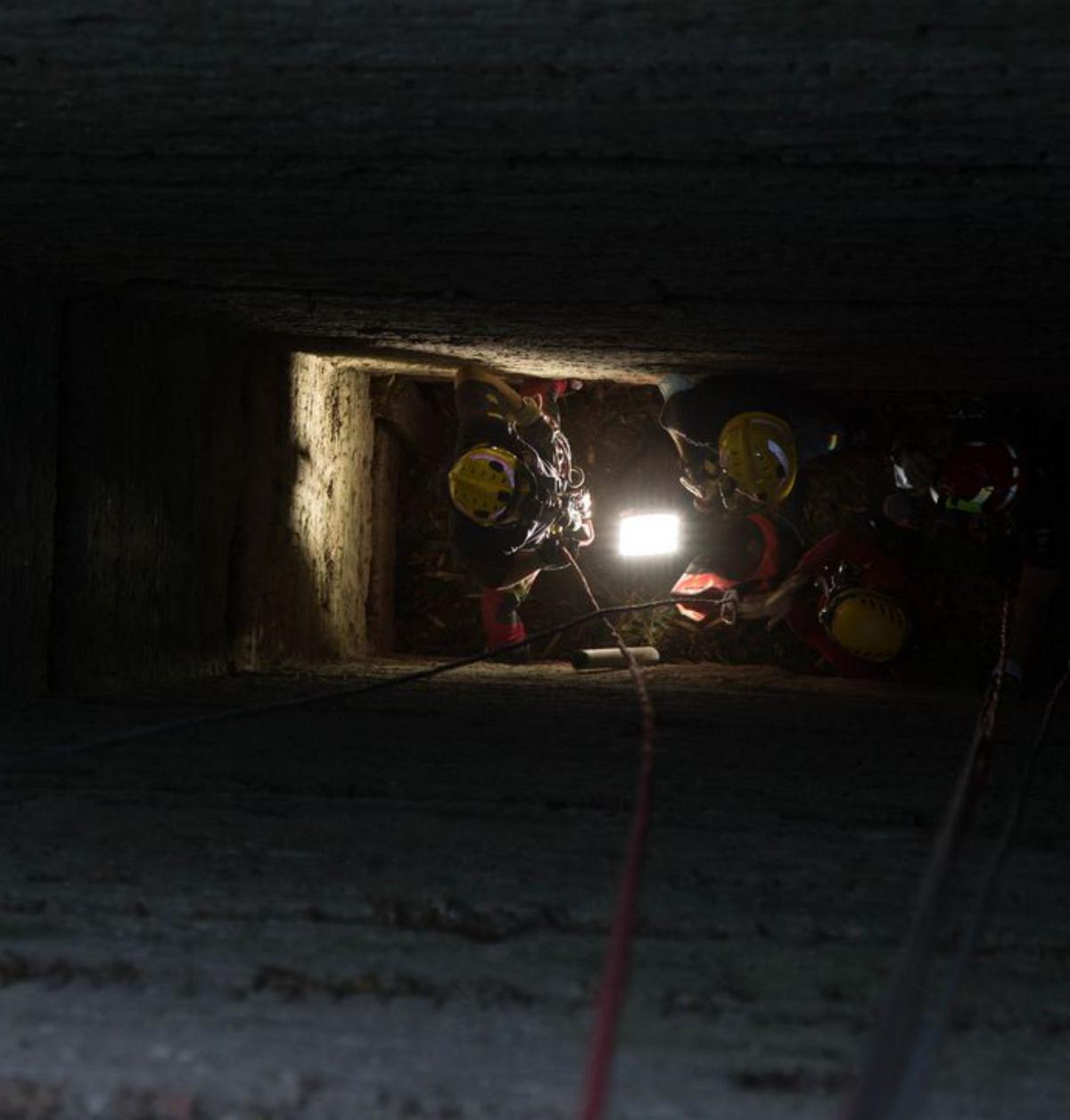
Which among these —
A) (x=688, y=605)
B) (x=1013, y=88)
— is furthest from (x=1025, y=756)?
(x=688, y=605)

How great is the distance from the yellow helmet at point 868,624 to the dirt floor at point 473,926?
269cm

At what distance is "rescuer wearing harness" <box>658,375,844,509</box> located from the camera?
5742mm

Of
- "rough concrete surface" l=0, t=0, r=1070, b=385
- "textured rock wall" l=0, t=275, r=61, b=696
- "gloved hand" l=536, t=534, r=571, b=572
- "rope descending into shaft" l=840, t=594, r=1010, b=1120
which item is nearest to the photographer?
"rope descending into shaft" l=840, t=594, r=1010, b=1120

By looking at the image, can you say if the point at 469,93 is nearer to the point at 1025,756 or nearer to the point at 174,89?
the point at 174,89

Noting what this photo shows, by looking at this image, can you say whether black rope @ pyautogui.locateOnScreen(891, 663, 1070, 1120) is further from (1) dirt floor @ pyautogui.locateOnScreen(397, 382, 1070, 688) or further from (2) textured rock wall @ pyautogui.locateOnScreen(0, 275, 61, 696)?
(1) dirt floor @ pyautogui.locateOnScreen(397, 382, 1070, 688)

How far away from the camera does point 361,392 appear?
7004 mm

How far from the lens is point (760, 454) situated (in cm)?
572

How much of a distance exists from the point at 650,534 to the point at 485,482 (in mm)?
1696

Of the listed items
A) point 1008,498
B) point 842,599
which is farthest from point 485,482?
point 1008,498

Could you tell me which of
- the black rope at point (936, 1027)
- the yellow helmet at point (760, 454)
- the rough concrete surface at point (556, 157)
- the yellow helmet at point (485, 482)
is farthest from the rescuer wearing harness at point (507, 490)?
the black rope at point (936, 1027)

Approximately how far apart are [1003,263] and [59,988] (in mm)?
2910

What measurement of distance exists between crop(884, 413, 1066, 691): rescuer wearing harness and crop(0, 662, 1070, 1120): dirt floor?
2.57m

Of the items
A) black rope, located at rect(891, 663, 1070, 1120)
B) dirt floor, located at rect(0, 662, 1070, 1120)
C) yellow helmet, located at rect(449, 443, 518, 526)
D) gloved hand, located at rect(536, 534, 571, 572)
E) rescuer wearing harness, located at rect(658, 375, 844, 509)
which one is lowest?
dirt floor, located at rect(0, 662, 1070, 1120)

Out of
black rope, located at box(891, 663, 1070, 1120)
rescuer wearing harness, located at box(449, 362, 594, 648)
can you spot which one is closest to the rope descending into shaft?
black rope, located at box(891, 663, 1070, 1120)
